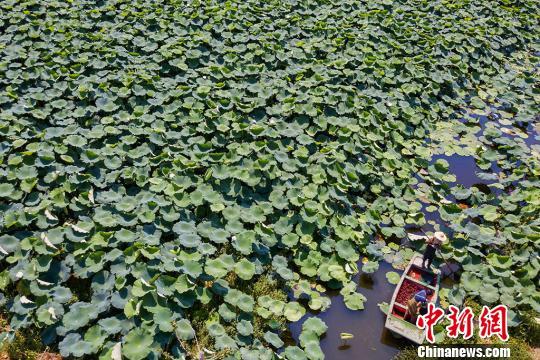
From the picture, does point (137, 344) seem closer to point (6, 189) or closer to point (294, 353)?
point (294, 353)

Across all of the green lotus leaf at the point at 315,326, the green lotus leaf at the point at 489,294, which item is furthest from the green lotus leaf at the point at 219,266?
the green lotus leaf at the point at 489,294

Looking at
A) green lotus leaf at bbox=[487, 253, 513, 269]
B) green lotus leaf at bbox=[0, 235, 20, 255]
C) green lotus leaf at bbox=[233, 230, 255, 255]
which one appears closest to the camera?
green lotus leaf at bbox=[0, 235, 20, 255]

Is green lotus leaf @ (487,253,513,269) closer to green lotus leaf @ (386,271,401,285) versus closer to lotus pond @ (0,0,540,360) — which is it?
lotus pond @ (0,0,540,360)

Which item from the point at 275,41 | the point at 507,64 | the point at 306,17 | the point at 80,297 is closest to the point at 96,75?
the point at 275,41

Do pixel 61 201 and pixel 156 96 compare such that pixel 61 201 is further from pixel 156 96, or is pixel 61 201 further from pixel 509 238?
pixel 509 238

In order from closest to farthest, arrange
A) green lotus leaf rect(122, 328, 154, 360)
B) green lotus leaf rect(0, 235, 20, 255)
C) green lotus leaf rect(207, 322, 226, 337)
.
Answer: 1. green lotus leaf rect(122, 328, 154, 360)
2. green lotus leaf rect(207, 322, 226, 337)
3. green lotus leaf rect(0, 235, 20, 255)

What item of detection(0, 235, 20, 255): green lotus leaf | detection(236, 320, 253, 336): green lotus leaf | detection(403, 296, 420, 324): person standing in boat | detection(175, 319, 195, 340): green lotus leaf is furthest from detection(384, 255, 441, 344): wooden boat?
detection(0, 235, 20, 255): green lotus leaf

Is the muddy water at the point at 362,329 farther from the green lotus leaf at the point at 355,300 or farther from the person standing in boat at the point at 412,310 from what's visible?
the person standing in boat at the point at 412,310
